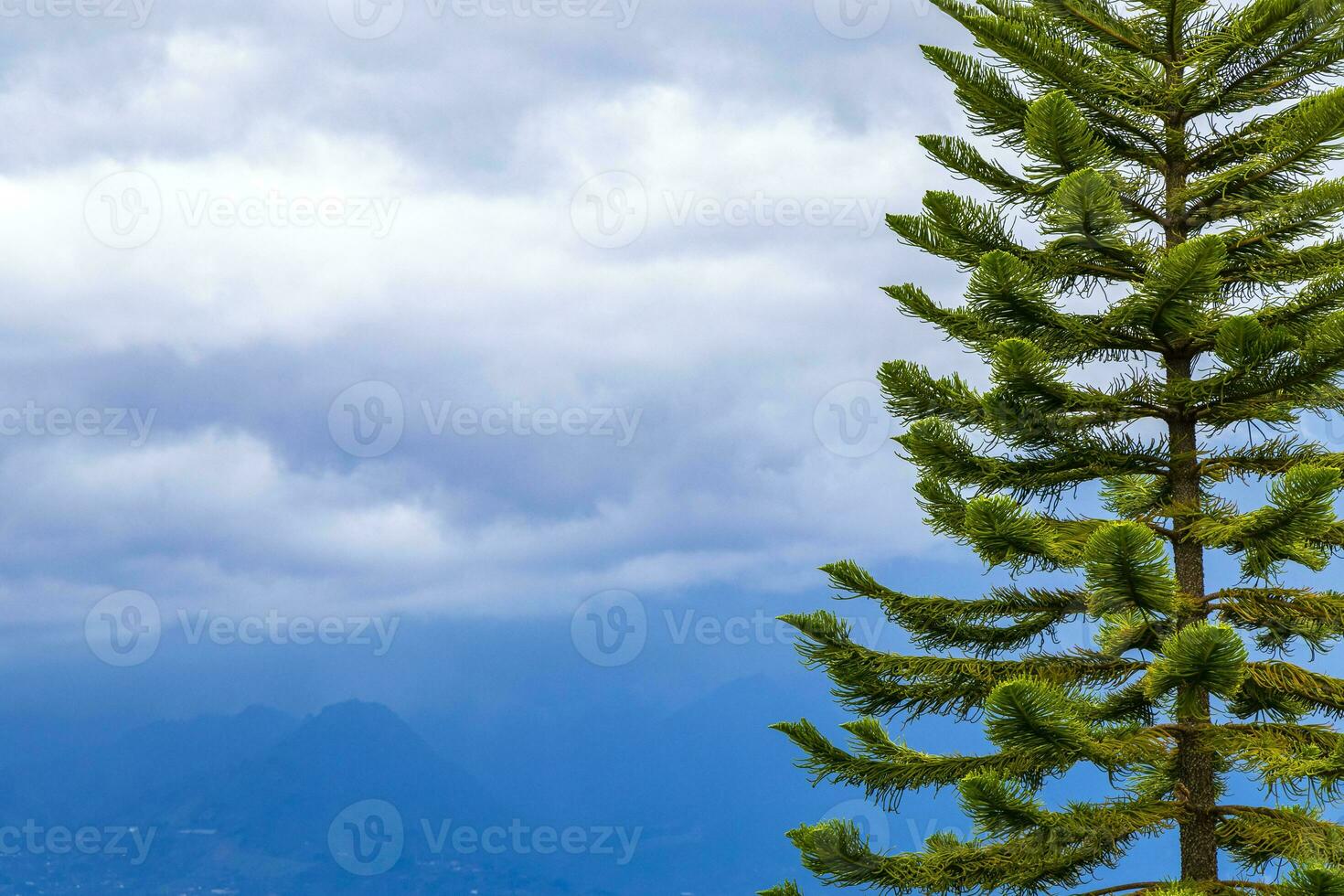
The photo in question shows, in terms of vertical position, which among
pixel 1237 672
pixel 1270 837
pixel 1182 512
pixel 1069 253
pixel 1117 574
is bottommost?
pixel 1270 837

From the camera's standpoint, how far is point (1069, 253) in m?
8.60

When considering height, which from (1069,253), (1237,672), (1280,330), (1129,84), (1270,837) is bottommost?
(1270,837)

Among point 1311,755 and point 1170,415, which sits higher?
point 1170,415

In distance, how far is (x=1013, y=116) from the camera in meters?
9.24

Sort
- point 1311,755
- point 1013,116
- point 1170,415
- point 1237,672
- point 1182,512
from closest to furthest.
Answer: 1. point 1237,672
2. point 1311,755
3. point 1182,512
4. point 1170,415
5. point 1013,116

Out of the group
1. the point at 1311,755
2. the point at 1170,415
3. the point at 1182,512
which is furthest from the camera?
the point at 1170,415

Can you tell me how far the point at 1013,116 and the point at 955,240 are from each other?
3.92ft

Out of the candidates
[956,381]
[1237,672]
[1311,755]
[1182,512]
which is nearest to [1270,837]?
[1311,755]

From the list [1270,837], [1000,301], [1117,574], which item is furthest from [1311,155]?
[1270,837]

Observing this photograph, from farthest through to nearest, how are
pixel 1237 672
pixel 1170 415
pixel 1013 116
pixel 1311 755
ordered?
pixel 1013 116, pixel 1170 415, pixel 1311 755, pixel 1237 672

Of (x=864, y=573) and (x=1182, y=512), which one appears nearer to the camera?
(x=1182, y=512)

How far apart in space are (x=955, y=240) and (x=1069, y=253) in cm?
92

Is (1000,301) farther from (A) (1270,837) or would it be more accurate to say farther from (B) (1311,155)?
(A) (1270,837)

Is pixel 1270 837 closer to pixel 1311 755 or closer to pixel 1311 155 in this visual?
pixel 1311 755
